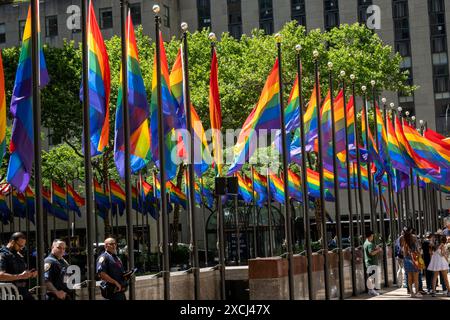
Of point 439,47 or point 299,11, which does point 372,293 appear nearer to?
point 439,47

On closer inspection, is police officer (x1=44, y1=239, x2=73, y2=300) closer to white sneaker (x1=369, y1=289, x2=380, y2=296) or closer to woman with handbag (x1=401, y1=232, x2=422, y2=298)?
woman with handbag (x1=401, y1=232, x2=422, y2=298)

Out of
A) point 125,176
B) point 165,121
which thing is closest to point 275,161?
point 165,121

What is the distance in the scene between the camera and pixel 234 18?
80438 millimetres

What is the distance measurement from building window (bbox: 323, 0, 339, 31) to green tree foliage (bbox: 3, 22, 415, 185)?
24329 millimetres

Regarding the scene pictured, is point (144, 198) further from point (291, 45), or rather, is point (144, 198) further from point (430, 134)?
point (430, 134)

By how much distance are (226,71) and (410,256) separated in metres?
25.0

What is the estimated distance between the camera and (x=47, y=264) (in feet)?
47.1

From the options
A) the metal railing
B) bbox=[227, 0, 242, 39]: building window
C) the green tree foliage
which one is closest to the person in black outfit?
the metal railing

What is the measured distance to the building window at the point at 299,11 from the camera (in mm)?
78750

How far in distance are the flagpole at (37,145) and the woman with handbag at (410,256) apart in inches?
542

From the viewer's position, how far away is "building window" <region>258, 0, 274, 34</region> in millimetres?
79312

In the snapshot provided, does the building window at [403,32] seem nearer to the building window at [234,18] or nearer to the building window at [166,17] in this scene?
the building window at [234,18]

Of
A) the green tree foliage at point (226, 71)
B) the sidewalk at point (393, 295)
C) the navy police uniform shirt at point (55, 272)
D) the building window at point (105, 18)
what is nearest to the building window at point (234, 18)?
the building window at point (105, 18)

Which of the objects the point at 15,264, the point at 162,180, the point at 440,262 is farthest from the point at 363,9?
the point at 15,264
